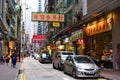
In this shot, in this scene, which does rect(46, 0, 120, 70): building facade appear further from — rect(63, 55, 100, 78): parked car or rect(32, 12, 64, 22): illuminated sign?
rect(63, 55, 100, 78): parked car

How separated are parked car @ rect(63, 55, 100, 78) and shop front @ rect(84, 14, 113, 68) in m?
6.01

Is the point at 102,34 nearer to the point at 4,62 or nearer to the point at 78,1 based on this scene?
the point at 78,1

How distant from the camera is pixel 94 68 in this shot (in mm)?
23891

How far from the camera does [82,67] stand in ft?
78.5

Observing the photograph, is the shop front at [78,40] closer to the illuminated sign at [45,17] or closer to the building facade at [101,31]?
the building facade at [101,31]

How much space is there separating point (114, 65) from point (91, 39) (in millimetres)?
9982

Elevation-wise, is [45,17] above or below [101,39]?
above

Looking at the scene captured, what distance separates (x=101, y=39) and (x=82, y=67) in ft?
38.5

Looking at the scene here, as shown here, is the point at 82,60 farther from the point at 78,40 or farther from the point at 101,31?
the point at 78,40

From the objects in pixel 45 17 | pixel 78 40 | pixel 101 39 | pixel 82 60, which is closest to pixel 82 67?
pixel 82 60

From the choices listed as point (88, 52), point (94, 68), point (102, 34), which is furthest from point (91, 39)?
point (94, 68)

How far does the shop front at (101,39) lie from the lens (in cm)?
3192

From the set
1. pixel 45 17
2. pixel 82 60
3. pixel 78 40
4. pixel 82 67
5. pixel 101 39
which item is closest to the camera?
pixel 82 67

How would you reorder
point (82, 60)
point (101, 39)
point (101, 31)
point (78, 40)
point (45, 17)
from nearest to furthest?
point (82, 60) < point (101, 31) < point (101, 39) < point (78, 40) < point (45, 17)
